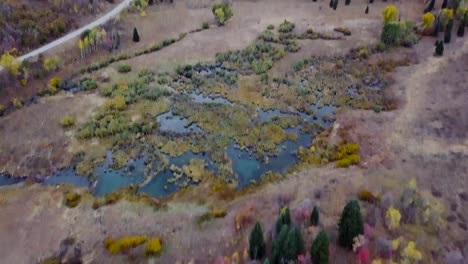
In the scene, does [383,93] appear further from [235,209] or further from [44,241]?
[44,241]

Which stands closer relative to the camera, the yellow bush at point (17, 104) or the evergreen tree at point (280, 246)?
the evergreen tree at point (280, 246)

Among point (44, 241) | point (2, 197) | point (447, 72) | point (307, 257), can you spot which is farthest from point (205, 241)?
point (447, 72)

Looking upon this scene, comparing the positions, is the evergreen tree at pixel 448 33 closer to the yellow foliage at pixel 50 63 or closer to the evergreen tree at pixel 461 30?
the evergreen tree at pixel 461 30

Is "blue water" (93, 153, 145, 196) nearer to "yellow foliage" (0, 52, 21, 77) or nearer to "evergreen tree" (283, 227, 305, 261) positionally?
"evergreen tree" (283, 227, 305, 261)

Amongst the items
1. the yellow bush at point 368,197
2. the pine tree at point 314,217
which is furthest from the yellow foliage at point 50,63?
the yellow bush at point 368,197

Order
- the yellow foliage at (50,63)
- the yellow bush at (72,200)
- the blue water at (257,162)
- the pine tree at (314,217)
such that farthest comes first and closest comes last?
the yellow foliage at (50,63), the blue water at (257,162), the yellow bush at (72,200), the pine tree at (314,217)

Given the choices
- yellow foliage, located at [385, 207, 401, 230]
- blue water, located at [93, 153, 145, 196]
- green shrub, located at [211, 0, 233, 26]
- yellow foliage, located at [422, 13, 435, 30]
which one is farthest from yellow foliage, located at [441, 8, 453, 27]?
blue water, located at [93, 153, 145, 196]

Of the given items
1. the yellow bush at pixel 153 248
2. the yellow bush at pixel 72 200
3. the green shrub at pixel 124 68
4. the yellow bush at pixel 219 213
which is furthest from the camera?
the green shrub at pixel 124 68
